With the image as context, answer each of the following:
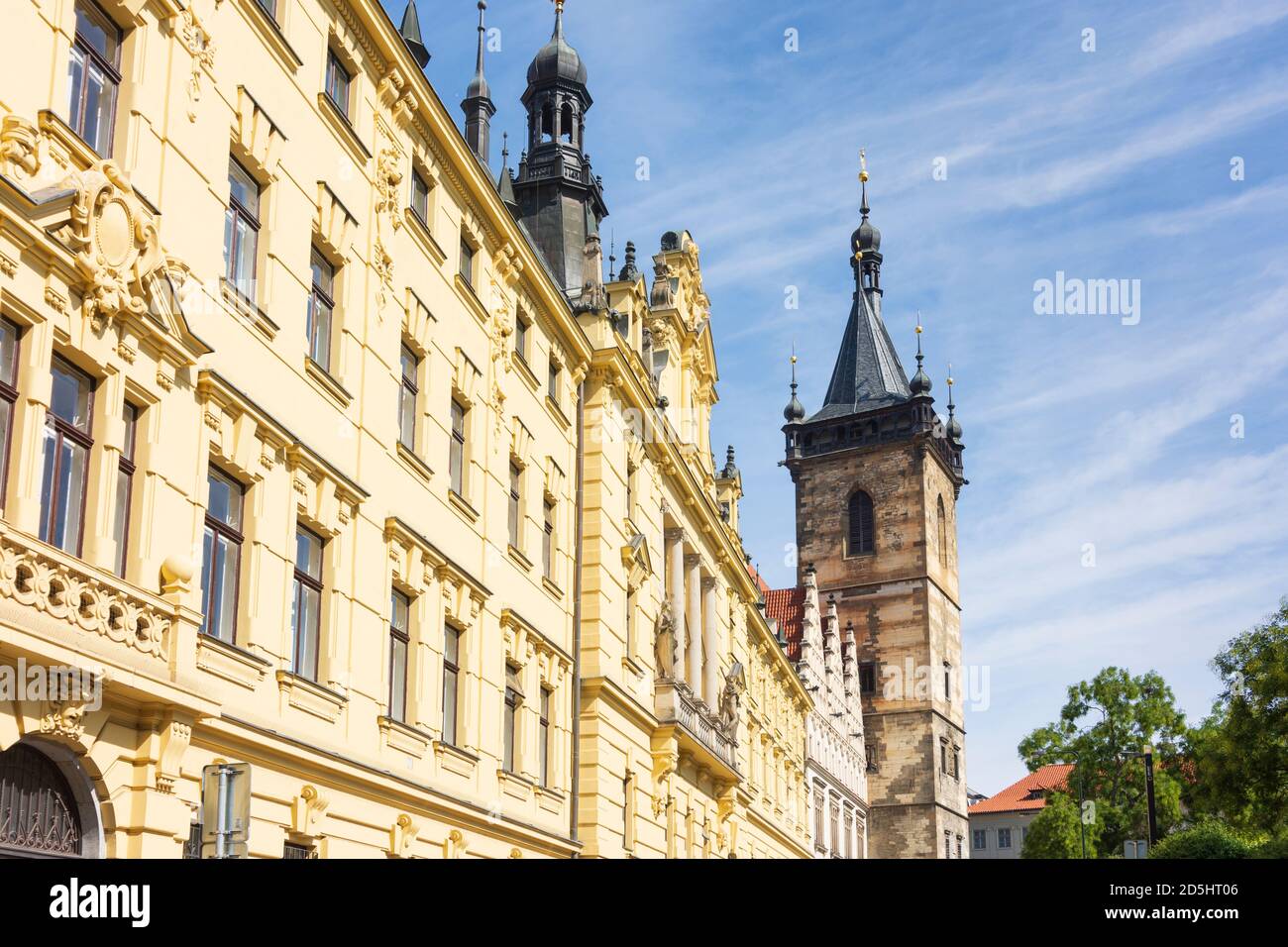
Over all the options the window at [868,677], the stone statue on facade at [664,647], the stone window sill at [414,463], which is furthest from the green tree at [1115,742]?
the stone window sill at [414,463]

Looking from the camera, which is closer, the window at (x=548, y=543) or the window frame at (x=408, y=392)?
the window frame at (x=408, y=392)

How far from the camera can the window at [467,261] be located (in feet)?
81.2

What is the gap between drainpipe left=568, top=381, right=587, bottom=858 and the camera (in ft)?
93.5

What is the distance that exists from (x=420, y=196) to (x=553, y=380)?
7.32 metres

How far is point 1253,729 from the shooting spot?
1619 inches

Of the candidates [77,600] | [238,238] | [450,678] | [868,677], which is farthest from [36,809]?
[868,677]

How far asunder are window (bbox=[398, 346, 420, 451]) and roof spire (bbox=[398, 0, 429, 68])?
4512mm

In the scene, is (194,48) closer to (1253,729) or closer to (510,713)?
(510,713)

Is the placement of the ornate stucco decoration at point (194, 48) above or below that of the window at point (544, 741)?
above

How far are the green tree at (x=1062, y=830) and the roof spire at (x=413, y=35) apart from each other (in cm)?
5381

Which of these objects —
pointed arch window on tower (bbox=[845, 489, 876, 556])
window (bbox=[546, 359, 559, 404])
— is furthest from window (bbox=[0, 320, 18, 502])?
pointed arch window on tower (bbox=[845, 489, 876, 556])

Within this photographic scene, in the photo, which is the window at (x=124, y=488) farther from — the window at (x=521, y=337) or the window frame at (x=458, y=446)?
the window at (x=521, y=337)

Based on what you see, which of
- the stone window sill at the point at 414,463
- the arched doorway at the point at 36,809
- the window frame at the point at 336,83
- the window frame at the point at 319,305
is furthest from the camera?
the stone window sill at the point at 414,463
